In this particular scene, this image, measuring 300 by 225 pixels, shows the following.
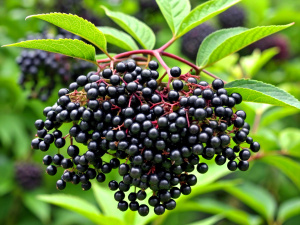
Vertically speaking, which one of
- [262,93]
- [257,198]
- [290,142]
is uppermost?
[262,93]

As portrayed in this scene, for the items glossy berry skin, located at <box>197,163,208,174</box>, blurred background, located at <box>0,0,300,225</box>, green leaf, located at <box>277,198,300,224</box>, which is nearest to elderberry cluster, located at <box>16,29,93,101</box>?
blurred background, located at <box>0,0,300,225</box>

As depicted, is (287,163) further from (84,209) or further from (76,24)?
(76,24)

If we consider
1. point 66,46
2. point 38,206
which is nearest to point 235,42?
point 66,46

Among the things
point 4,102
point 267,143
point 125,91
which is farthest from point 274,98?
point 4,102

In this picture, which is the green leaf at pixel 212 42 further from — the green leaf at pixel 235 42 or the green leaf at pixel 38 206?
the green leaf at pixel 38 206

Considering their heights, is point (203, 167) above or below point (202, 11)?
below

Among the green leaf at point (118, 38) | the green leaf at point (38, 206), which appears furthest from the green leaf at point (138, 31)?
the green leaf at point (38, 206)
